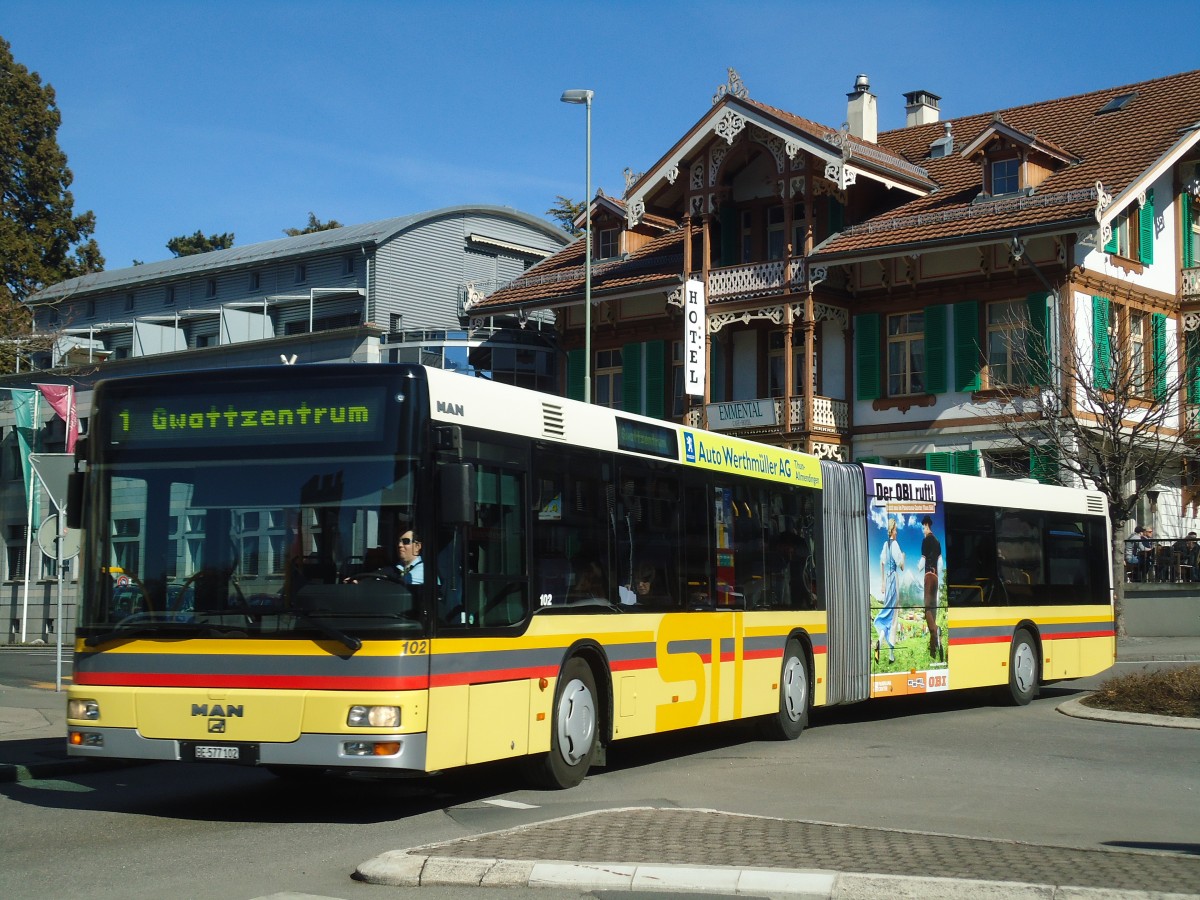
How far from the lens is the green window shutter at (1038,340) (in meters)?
32.4

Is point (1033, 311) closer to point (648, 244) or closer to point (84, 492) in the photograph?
point (648, 244)

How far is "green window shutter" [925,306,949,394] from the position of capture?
3494 cm

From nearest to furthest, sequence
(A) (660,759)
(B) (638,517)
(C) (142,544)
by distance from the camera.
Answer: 1. (C) (142,544)
2. (B) (638,517)
3. (A) (660,759)

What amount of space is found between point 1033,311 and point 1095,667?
13.5 m

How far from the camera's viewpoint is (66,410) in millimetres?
36969

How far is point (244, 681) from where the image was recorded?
31.8ft

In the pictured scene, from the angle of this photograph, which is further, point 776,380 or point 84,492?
point 776,380

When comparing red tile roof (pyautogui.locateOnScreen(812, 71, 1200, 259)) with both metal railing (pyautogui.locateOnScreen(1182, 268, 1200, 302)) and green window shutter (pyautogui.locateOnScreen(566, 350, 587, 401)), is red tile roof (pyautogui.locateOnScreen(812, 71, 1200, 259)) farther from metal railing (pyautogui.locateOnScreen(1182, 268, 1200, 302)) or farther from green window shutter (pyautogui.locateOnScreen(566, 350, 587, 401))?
green window shutter (pyautogui.locateOnScreen(566, 350, 587, 401))

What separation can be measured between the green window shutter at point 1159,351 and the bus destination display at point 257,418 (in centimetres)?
2527

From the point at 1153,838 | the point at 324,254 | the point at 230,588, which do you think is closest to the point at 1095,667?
the point at 1153,838

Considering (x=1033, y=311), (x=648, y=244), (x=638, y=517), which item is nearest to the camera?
(x=638, y=517)

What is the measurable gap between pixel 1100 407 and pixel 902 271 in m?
6.23

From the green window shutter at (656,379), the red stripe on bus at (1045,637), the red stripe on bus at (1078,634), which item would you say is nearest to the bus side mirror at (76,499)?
the red stripe on bus at (1045,637)

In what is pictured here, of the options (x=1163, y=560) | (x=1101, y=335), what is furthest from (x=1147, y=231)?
(x=1163, y=560)
